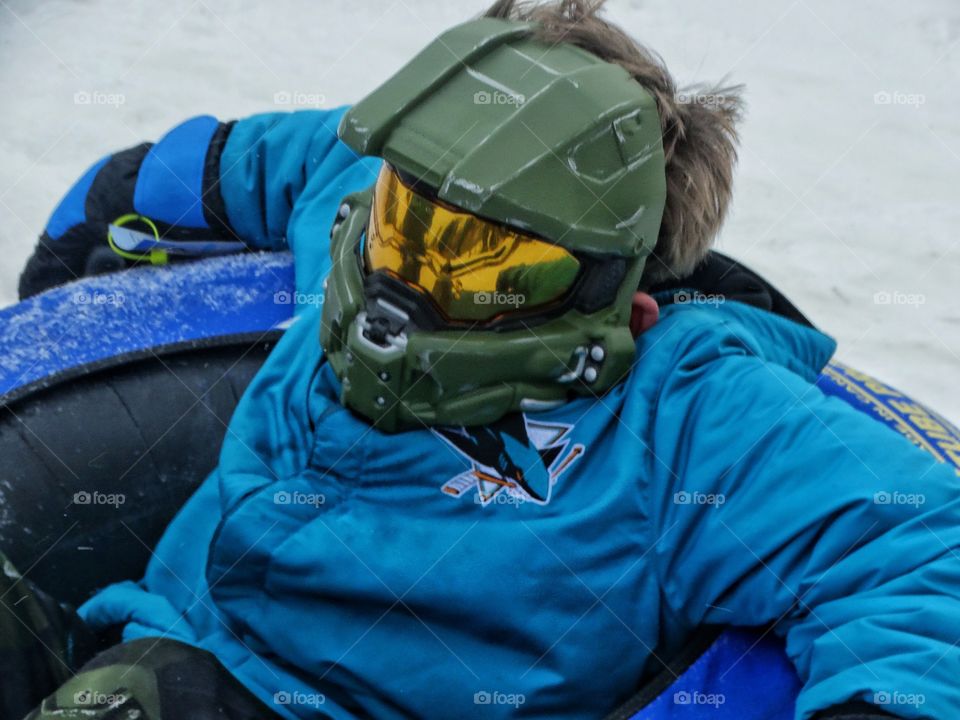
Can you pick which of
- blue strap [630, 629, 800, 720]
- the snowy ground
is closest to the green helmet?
blue strap [630, 629, 800, 720]

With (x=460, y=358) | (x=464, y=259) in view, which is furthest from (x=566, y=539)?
(x=464, y=259)

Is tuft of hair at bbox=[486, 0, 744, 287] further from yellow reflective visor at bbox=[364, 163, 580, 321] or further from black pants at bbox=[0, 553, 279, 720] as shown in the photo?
black pants at bbox=[0, 553, 279, 720]

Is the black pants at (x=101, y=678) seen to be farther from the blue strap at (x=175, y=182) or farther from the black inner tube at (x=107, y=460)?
the blue strap at (x=175, y=182)

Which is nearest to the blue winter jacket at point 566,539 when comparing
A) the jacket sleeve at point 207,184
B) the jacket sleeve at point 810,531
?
the jacket sleeve at point 810,531

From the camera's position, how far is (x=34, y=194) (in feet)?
12.9

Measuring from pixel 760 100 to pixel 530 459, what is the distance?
2.98 m

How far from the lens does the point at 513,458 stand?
6.10ft

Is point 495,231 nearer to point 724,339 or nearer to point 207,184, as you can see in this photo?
point 724,339

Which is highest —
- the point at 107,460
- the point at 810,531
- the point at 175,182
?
the point at 810,531

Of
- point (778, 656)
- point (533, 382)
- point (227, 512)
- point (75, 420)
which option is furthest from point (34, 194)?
point (778, 656)

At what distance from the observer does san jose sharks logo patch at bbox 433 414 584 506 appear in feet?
6.09

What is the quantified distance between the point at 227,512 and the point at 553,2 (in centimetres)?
86

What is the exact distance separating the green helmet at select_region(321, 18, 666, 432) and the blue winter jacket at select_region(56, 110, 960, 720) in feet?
0.26

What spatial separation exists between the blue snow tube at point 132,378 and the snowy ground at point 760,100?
4.20 ft
